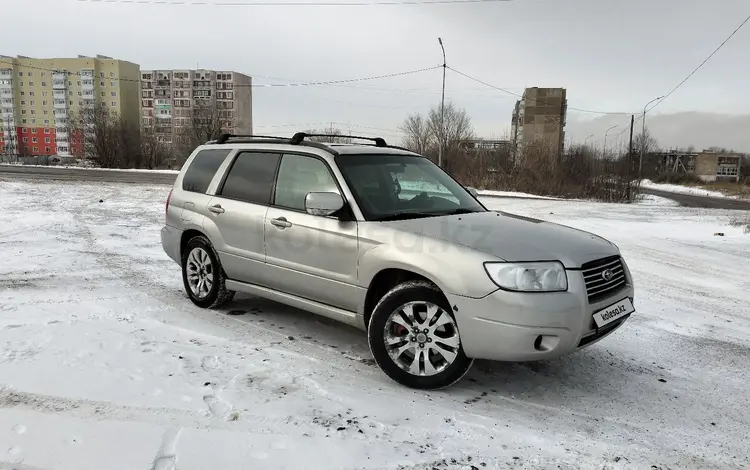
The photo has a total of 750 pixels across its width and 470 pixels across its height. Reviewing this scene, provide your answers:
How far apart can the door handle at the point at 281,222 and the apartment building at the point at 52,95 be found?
348 feet

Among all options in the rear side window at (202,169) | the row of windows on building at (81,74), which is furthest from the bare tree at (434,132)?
the row of windows on building at (81,74)

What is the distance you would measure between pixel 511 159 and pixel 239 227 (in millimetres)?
33197

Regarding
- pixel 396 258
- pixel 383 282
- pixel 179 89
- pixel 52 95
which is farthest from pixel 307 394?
pixel 52 95

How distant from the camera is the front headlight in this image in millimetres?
3295

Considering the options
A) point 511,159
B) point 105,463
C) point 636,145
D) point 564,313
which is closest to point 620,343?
point 564,313

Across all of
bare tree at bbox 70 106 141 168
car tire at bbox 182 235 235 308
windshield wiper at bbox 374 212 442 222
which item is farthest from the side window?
bare tree at bbox 70 106 141 168

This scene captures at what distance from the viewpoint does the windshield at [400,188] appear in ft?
13.7

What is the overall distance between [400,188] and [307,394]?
6.52 ft

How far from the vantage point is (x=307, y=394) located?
3.50m

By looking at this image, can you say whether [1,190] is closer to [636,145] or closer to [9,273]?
[9,273]

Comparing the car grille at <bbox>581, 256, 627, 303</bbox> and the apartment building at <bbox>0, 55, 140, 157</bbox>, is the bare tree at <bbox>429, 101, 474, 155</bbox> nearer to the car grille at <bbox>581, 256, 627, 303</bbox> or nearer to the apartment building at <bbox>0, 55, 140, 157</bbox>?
the car grille at <bbox>581, 256, 627, 303</bbox>

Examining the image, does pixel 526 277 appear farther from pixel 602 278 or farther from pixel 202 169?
pixel 202 169

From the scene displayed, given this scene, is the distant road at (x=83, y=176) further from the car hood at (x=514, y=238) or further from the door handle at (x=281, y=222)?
the car hood at (x=514, y=238)

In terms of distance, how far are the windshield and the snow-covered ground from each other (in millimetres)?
1277
